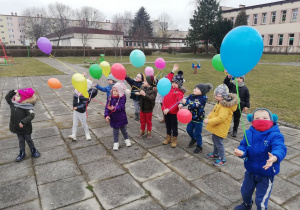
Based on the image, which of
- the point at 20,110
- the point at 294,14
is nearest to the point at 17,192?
the point at 20,110

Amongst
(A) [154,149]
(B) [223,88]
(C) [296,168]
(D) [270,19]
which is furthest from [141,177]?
(D) [270,19]

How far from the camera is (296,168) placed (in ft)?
12.1

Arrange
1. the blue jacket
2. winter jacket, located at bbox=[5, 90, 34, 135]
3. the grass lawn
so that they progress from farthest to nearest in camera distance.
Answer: the grass lawn
winter jacket, located at bbox=[5, 90, 34, 135]
the blue jacket

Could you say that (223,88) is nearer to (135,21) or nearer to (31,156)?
(31,156)

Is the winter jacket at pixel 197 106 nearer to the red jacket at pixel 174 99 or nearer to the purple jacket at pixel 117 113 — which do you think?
the red jacket at pixel 174 99

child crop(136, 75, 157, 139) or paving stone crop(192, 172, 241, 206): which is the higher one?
child crop(136, 75, 157, 139)

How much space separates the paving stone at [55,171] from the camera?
134 inches

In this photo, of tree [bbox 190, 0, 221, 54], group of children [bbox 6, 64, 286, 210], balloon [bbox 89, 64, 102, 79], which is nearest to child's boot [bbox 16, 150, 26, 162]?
group of children [bbox 6, 64, 286, 210]

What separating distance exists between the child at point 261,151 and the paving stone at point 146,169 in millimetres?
1471

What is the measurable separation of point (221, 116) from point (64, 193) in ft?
8.67

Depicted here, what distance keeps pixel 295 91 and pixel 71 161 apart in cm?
1013

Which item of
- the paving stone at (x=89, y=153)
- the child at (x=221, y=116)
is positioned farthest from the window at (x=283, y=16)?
the paving stone at (x=89, y=153)

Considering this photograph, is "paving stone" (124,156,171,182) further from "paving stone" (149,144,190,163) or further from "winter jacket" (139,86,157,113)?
"winter jacket" (139,86,157,113)

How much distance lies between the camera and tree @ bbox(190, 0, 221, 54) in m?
32.1
